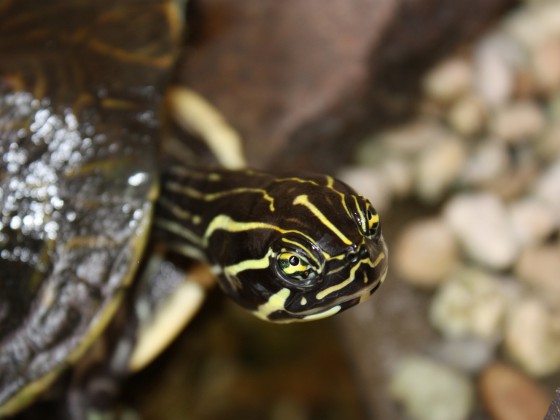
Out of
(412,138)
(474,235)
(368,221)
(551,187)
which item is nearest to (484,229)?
(474,235)

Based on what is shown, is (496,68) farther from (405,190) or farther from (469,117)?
(405,190)

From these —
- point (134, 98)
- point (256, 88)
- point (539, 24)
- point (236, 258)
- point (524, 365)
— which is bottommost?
point (524, 365)

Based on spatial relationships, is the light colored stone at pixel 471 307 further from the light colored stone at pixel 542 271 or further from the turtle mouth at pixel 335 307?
the turtle mouth at pixel 335 307

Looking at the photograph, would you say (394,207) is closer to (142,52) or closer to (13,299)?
(142,52)

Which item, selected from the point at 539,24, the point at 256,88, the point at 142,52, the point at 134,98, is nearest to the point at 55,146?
the point at 134,98

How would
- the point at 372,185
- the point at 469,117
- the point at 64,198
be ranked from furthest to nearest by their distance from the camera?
the point at 469,117, the point at 372,185, the point at 64,198

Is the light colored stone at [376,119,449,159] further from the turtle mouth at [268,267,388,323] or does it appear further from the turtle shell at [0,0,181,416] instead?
the turtle mouth at [268,267,388,323]
